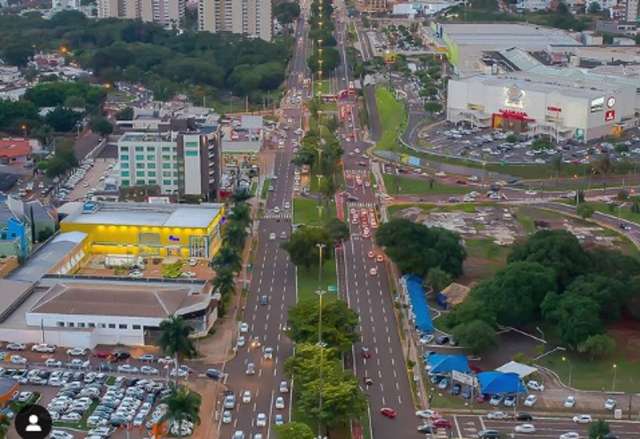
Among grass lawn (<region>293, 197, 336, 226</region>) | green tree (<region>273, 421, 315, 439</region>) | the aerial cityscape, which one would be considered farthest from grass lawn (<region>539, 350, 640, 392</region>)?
grass lawn (<region>293, 197, 336, 226</region>)

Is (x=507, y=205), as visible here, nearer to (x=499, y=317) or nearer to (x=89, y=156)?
(x=499, y=317)

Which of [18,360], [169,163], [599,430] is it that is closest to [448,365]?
[599,430]

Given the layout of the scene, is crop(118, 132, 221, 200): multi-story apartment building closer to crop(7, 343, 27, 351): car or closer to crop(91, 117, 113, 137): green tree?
crop(91, 117, 113, 137): green tree

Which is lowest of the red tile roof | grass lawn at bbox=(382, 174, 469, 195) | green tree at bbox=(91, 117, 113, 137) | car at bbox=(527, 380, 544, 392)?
car at bbox=(527, 380, 544, 392)

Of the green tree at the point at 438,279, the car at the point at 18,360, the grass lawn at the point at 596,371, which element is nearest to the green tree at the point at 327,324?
the green tree at the point at 438,279

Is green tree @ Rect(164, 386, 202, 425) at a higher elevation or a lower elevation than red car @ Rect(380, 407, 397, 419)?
higher

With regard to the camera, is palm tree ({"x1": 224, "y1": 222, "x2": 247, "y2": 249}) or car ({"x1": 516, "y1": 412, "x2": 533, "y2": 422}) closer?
car ({"x1": 516, "y1": 412, "x2": 533, "y2": 422})

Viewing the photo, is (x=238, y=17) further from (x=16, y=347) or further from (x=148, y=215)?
(x=16, y=347)
